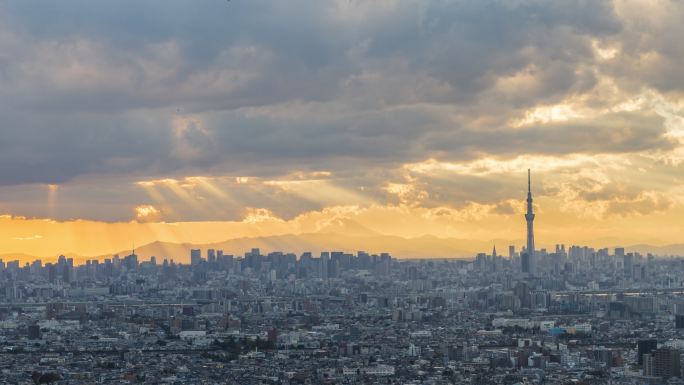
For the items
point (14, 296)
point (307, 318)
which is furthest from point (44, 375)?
point (14, 296)

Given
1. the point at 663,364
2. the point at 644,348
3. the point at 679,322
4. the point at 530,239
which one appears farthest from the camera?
the point at 530,239

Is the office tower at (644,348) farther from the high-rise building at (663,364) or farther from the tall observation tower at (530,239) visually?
the tall observation tower at (530,239)

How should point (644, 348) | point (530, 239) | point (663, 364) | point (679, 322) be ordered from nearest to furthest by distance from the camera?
point (663, 364) → point (644, 348) → point (679, 322) → point (530, 239)

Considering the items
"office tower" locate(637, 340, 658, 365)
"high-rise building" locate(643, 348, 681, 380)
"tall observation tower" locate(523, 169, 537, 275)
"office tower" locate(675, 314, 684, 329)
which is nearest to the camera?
"high-rise building" locate(643, 348, 681, 380)

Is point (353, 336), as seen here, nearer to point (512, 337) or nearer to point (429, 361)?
point (512, 337)

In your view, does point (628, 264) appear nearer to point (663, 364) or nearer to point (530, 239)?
point (530, 239)

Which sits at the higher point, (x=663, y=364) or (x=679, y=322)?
(x=679, y=322)

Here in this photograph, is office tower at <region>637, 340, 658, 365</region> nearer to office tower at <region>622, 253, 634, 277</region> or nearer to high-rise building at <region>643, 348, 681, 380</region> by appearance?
high-rise building at <region>643, 348, 681, 380</region>

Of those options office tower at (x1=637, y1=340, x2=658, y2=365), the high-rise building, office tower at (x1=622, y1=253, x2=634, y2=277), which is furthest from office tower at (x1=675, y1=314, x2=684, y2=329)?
office tower at (x1=622, y1=253, x2=634, y2=277)

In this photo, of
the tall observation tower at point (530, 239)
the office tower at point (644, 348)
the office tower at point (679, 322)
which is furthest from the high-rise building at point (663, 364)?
the tall observation tower at point (530, 239)

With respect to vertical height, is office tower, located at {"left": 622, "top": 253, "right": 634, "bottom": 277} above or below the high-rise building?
above

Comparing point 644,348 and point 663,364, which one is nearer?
point 663,364

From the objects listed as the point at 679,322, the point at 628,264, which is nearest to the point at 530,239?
the point at 628,264
